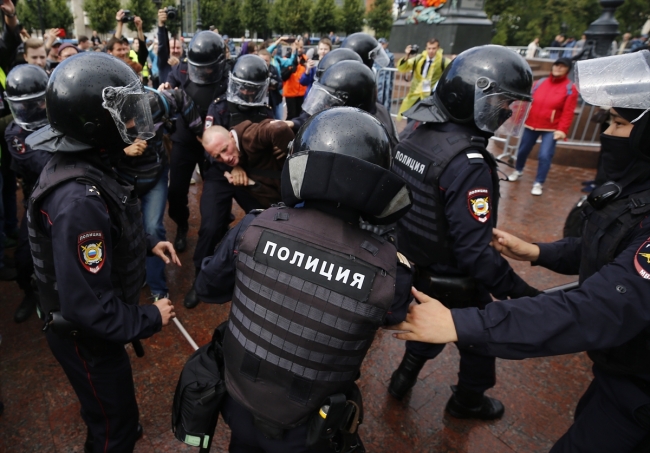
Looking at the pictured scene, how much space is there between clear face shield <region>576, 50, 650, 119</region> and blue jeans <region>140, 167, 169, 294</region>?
3177mm

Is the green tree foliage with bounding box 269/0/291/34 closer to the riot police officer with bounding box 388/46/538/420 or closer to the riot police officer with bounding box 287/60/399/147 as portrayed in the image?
the riot police officer with bounding box 287/60/399/147

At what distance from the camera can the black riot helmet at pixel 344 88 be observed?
347cm

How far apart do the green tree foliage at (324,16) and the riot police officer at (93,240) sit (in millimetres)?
41750

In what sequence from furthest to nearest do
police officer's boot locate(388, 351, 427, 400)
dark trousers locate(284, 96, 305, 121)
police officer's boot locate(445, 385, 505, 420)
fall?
dark trousers locate(284, 96, 305, 121), police officer's boot locate(388, 351, 427, 400), police officer's boot locate(445, 385, 505, 420)

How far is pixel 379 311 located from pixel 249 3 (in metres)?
43.0

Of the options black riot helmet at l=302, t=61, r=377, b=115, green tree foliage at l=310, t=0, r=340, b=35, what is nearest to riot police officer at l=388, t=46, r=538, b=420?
black riot helmet at l=302, t=61, r=377, b=115

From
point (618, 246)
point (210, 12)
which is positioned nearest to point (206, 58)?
point (618, 246)

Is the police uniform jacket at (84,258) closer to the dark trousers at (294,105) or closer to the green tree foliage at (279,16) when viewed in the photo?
the dark trousers at (294,105)

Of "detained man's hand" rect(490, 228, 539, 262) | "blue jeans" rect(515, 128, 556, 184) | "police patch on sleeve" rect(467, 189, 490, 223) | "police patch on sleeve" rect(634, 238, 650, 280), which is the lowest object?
"blue jeans" rect(515, 128, 556, 184)

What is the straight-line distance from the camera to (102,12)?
32000 mm

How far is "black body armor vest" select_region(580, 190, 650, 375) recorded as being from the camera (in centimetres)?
164

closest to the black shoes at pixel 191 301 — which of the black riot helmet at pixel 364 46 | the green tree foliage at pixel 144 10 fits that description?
the black riot helmet at pixel 364 46

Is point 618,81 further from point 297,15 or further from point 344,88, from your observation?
point 297,15

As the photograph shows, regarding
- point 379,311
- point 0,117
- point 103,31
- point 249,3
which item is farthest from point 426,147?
point 249,3
